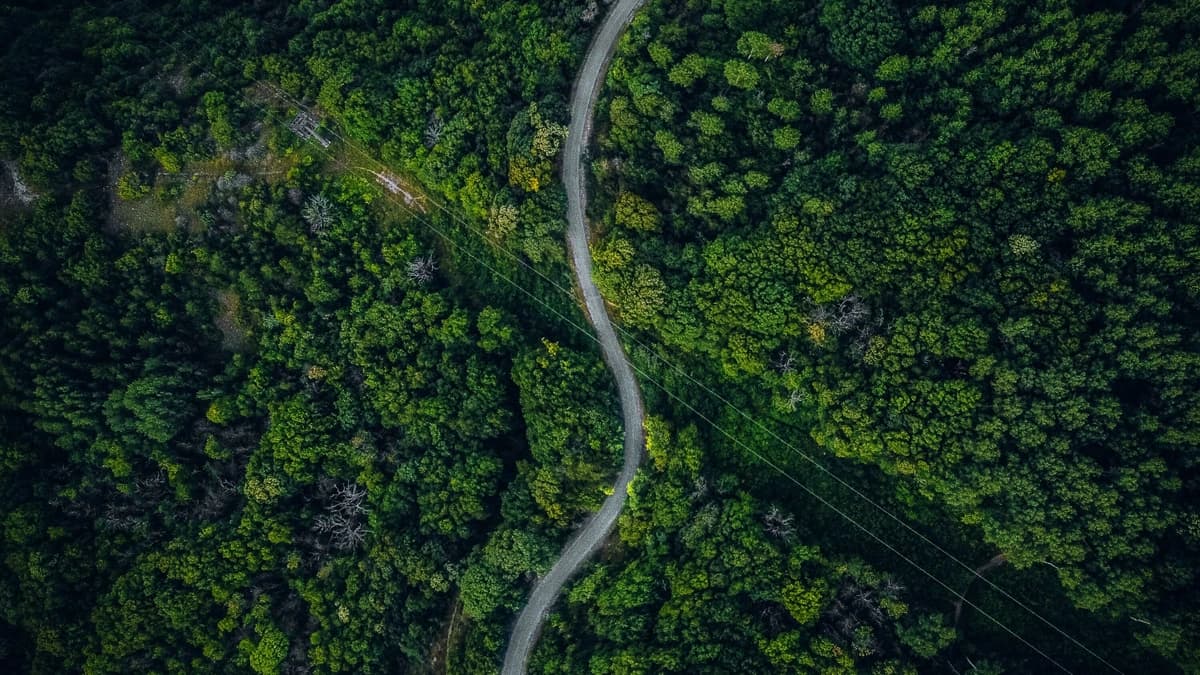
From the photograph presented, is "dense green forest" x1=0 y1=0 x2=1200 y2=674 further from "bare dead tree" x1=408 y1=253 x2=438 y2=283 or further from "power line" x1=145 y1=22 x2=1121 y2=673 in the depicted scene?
"power line" x1=145 y1=22 x2=1121 y2=673

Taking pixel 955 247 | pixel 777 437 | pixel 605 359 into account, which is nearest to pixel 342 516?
pixel 605 359

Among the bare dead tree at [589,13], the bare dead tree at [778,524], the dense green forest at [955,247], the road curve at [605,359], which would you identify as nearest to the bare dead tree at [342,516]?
the road curve at [605,359]

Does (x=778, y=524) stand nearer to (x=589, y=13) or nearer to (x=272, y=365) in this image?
(x=589, y=13)

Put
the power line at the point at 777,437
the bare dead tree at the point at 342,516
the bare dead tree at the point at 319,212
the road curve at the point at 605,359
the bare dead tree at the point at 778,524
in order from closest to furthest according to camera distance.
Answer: the power line at the point at 777,437
the bare dead tree at the point at 778,524
the road curve at the point at 605,359
the bare dead tree at the point at 342,516
the bare dead tree at the point at 319,212

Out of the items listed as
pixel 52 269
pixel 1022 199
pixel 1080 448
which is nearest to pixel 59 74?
pixel 52 269

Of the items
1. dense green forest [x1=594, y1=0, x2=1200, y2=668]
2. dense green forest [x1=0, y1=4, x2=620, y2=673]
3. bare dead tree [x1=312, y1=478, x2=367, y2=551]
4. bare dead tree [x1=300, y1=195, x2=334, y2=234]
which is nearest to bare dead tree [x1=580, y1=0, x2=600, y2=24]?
dense green forest [x1=0, y1=4, x2=620, y2=673]

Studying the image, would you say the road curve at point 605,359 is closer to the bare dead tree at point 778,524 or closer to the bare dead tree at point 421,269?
the bare dead tree at point 778,524
